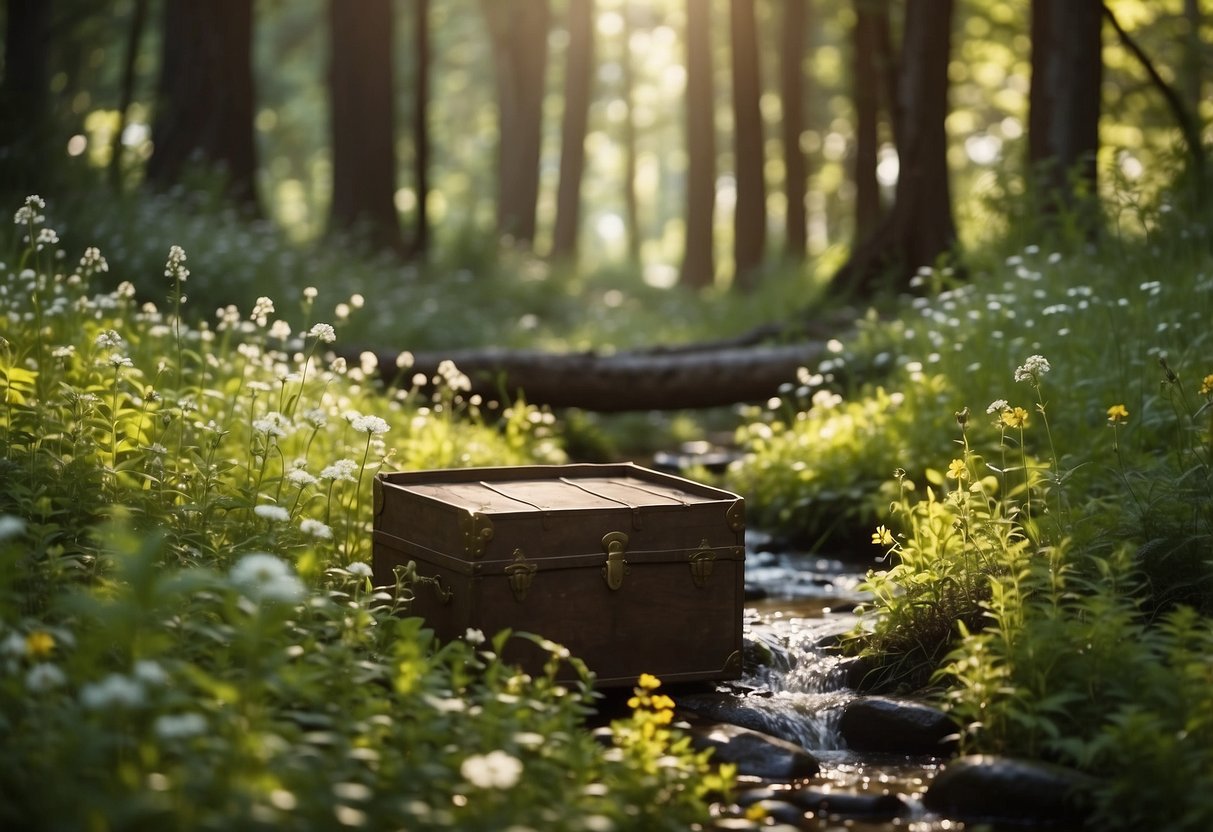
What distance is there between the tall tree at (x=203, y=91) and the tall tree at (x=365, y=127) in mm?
1968

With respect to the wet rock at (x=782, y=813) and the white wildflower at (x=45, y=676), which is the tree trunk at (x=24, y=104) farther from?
the wet rock at (x=782, y=813)

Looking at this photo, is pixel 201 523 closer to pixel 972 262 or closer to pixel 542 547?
pixel 542 547

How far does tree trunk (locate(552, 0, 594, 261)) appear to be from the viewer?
28.3 metres

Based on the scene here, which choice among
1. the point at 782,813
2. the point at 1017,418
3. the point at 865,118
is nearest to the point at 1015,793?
the point at 782,813

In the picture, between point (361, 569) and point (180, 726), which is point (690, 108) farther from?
point (180, 726)

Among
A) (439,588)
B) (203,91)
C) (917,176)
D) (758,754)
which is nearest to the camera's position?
(758,754)

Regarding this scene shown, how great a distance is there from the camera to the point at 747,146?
20.9m

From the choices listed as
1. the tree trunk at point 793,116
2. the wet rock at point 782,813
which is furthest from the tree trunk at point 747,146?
the wet rock at point 782,813

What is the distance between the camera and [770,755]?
15.0 feet

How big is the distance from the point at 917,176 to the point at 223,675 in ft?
31.6

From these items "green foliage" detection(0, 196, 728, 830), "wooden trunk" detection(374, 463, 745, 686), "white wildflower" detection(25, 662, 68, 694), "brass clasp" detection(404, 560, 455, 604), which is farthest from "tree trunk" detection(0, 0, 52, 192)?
"white wildflower" detection(25, 662, 68, 694)

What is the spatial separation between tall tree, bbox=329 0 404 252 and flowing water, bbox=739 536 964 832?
10.0 m

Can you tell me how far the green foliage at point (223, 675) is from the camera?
9.66 ft

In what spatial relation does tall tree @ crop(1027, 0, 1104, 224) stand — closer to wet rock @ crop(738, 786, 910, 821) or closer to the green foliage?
the green foliage
